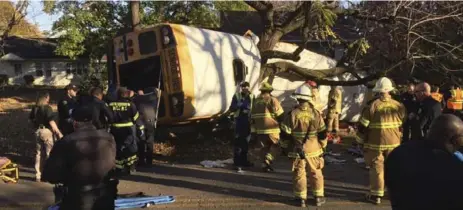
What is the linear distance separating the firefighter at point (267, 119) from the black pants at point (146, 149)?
2.14m

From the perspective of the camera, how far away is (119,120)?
28.7ft

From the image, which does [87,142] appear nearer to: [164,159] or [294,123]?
[294,123]

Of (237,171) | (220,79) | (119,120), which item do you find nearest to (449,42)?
(220,79)

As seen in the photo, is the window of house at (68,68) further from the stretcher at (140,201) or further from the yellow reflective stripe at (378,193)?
the yellow reflective stripe at (378,193)

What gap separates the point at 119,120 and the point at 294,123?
3.34 m

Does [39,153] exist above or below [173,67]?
below

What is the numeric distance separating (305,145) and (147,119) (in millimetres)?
3888

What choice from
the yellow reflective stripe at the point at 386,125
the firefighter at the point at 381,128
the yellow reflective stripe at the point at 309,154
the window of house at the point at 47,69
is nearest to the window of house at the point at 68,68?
the window of house at the point at 47,69

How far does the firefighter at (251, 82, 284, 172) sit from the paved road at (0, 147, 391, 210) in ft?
1.31

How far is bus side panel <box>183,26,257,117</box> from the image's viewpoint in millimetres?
10438

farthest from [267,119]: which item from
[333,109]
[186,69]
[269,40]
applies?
[269,40]

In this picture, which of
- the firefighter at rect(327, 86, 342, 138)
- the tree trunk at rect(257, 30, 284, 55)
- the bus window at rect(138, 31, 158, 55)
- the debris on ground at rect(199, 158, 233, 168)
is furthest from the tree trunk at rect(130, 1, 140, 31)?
the debris on ground at rect(199, 158, 233, 168)

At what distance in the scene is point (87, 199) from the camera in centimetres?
426

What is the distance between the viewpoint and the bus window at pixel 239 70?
38.0 feet
